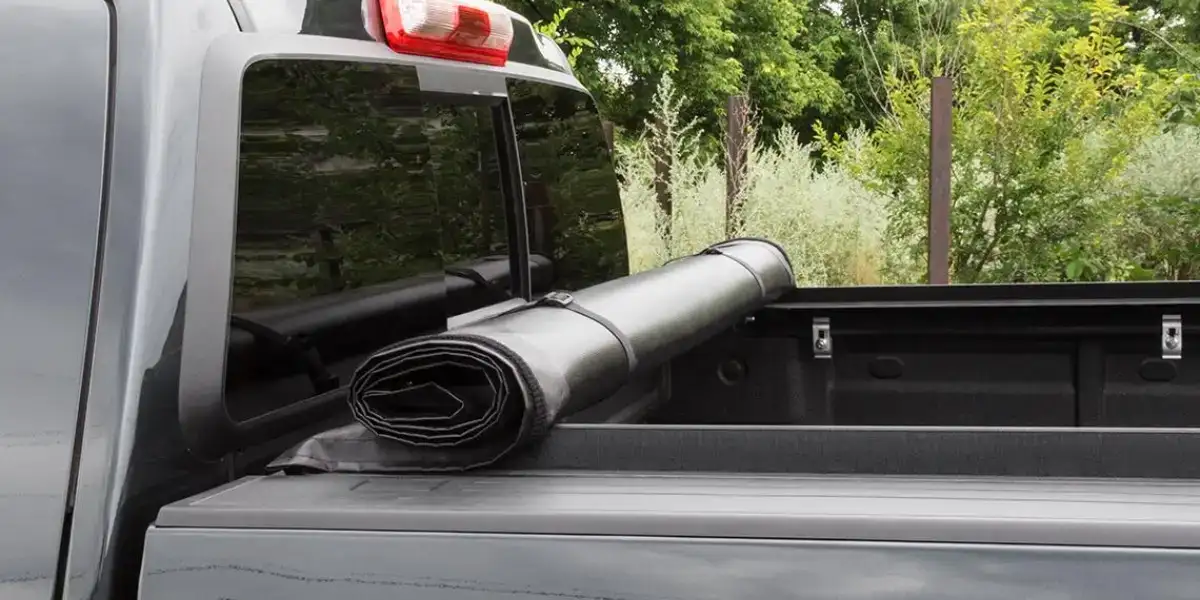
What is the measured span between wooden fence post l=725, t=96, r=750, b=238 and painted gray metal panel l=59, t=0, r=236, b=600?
26.3ft

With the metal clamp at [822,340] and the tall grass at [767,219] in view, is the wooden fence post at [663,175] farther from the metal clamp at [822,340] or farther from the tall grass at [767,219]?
the metal clamp at [822,340]

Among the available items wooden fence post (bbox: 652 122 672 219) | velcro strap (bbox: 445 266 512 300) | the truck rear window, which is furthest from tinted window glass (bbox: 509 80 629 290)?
wooden fence post (bbox: 652 122 672 219)

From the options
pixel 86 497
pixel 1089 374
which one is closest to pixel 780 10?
pixel 1089 374

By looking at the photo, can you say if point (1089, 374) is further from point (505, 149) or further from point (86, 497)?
point (86, 497)

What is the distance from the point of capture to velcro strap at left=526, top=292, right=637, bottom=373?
1922mm

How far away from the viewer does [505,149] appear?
2.68m

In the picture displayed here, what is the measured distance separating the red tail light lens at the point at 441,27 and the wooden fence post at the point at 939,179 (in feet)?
20.0

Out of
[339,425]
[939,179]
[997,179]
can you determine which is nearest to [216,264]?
[339,425]

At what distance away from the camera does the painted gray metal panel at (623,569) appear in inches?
46.8

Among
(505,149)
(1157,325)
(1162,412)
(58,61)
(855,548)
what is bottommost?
(1162,412)

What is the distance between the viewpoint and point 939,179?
8078 millimetres

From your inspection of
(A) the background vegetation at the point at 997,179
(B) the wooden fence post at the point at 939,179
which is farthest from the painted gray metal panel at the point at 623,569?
(A) the background vegetation at the point at 997,179

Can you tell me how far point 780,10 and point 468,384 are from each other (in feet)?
75.9

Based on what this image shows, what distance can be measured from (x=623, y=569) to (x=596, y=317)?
0.71 metres
